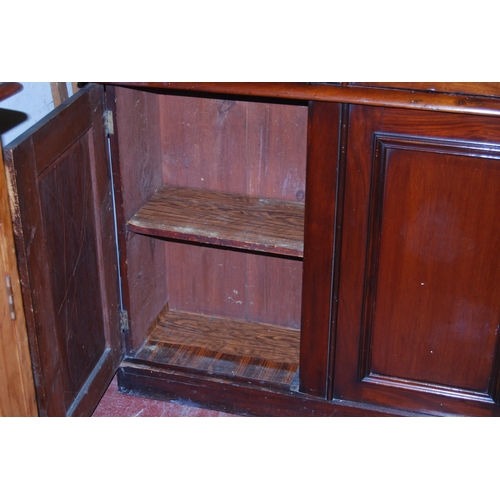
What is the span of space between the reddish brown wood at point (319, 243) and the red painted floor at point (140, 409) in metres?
0.33

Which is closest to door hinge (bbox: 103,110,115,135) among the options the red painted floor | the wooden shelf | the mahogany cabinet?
the mahogany cabinet

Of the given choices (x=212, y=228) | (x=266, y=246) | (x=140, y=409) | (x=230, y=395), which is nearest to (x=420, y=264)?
(x=266, y=246)

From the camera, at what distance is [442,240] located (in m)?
1.82

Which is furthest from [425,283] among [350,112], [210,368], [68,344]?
[68,344]

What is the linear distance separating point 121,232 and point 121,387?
0.51 meters

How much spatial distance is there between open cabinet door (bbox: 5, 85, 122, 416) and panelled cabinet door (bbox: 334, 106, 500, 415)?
2.06 feet

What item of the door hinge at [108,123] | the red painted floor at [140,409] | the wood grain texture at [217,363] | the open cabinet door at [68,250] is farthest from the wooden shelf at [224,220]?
the red painted floor at [140,409]

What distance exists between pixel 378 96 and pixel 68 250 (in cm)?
80

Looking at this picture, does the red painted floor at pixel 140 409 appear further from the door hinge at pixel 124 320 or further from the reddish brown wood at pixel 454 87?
the reddish brown wood at pixel 454 87

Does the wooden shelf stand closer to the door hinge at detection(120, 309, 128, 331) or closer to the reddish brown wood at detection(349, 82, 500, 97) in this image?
the door hinge at detection(120, 309, 128, 331)

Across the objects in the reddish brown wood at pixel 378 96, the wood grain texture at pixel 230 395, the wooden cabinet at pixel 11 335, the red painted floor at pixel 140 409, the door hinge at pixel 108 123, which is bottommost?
the red painted floor at pixel 140 409

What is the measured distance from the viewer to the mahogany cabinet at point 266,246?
67.1 inches

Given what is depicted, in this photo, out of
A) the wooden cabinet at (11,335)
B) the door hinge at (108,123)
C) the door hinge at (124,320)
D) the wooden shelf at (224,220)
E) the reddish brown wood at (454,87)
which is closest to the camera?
the wooden cabinet at (11,335)

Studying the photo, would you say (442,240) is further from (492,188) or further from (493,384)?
(493,384)
